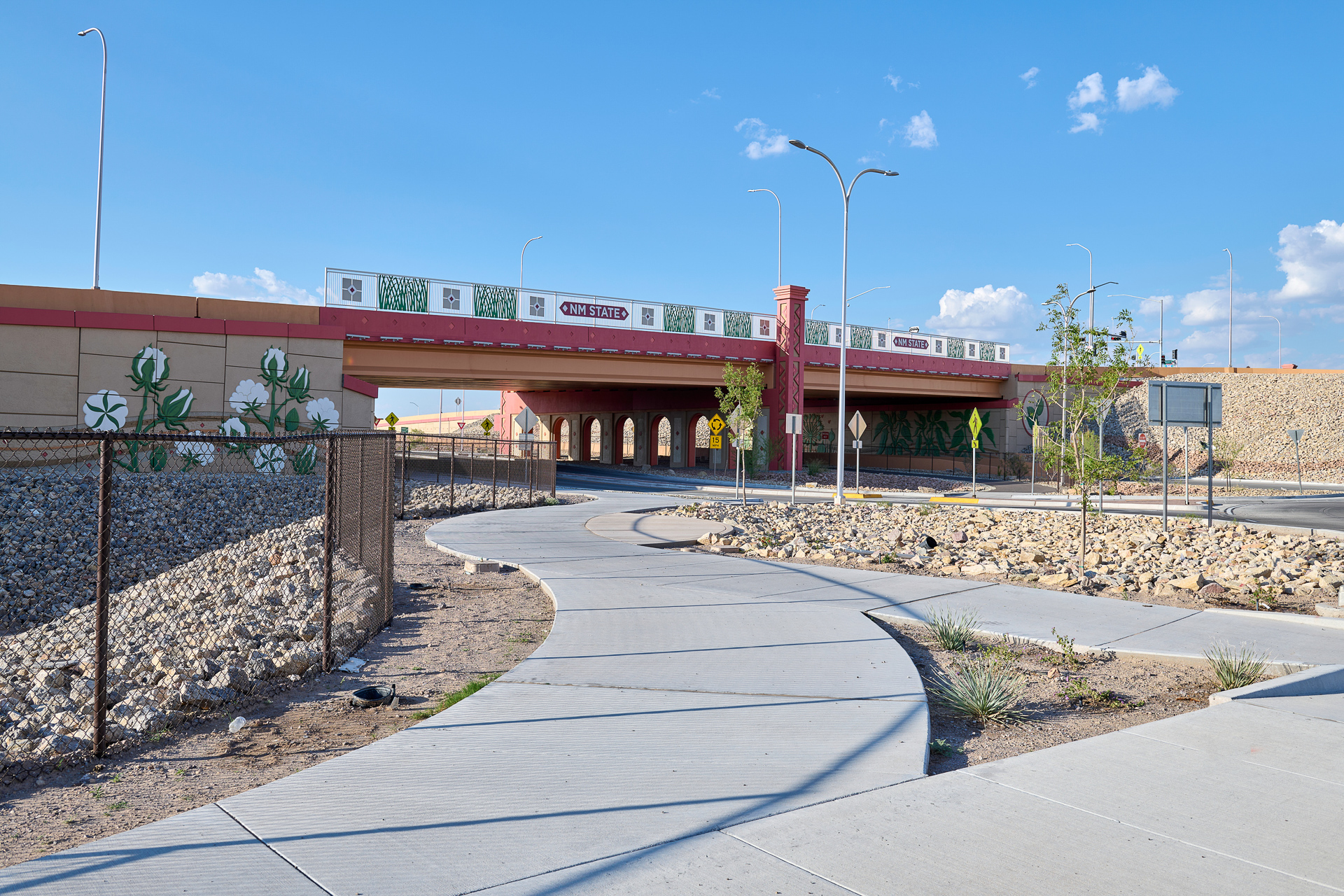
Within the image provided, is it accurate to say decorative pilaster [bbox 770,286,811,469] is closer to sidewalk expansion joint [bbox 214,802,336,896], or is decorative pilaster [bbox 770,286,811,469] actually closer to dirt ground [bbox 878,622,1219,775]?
dirt ground [bbox 878,622,1219,775]

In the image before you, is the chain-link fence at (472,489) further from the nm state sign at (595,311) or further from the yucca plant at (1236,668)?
the yucca plant at (1236,668)

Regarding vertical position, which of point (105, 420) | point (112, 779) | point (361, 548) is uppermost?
point (105, 420)

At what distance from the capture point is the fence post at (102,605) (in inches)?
198

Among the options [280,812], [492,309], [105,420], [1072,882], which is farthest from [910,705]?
[492,309]

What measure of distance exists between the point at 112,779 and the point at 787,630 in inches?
206

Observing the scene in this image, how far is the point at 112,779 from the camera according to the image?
4703 millimetres

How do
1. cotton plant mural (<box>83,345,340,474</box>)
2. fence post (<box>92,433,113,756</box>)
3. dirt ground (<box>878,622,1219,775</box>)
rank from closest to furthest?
fence post (<box>92,433,113,756</box>)
dirt ground (<box>878,622,1219,775</box>)
cotton plant mural (<box>83,345,340,474</box>)

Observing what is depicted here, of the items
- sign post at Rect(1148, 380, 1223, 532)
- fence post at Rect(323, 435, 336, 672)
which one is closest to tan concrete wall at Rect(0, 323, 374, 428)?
→ fence post at Rect(323, 435, 336, 672)

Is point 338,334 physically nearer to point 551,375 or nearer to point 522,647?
point 551,375

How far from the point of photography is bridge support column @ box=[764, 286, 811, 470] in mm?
44119

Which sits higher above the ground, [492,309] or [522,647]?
[492,309]

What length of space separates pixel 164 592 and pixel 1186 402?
65.7 feet

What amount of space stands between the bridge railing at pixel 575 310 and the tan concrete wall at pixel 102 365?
3.09 metres

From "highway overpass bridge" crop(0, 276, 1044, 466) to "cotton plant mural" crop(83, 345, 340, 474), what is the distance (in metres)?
0.61
